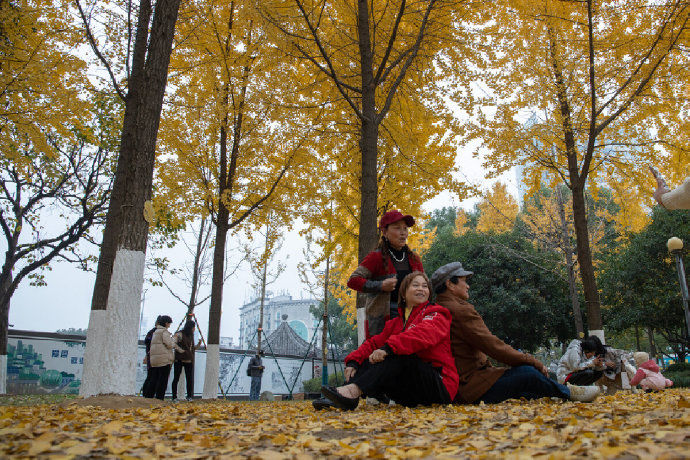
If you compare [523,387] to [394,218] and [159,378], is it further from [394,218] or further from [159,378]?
[159,378]

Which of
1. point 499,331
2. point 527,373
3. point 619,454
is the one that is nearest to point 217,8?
point 527,373

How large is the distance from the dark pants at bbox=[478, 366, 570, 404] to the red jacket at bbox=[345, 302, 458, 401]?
14.3 inches

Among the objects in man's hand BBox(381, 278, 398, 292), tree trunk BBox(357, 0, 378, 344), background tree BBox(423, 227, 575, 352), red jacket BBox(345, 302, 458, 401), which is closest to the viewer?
red jacket BBox(345, 302, 458, 401)

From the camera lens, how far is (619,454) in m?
1.51

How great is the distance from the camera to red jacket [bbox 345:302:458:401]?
3281 mm

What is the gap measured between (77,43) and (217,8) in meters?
3.30

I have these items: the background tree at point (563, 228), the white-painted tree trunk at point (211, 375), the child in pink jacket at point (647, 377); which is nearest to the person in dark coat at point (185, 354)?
the white-painted tree trunk at point (211, 375)

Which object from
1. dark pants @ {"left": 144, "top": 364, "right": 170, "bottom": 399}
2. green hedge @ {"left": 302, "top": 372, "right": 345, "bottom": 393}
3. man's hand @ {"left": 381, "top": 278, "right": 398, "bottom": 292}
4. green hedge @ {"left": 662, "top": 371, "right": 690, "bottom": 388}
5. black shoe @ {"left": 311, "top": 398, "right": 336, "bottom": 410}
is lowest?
green hedge @ {"left": 302, "top": 372, "right": 345, "bottom": 393}

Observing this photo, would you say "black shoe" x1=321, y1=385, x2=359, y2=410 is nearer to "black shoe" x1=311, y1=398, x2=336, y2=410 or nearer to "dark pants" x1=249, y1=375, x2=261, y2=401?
"black shoe" x1=311, y1=398, x2=336, y2=410

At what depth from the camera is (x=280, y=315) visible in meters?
58.5

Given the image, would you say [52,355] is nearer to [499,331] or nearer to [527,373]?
[527,373]

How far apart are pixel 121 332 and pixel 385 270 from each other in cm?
295

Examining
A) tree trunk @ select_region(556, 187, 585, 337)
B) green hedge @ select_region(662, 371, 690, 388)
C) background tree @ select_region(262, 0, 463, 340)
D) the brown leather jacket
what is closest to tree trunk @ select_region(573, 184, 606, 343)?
background tree @ select_region(262, 0, 463, 340)

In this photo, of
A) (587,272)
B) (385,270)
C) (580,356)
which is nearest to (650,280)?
(587,272)
